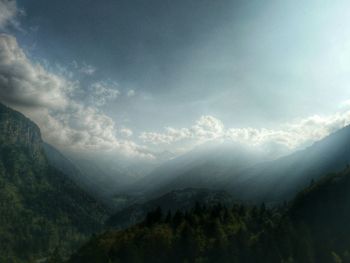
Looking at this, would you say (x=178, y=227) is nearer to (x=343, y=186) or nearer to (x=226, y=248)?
(x=226, y=248)

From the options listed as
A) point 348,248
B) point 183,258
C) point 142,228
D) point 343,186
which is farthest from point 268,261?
point 142,228

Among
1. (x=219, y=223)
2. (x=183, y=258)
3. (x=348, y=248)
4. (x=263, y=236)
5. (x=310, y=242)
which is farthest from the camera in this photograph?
(x=219, y=223)

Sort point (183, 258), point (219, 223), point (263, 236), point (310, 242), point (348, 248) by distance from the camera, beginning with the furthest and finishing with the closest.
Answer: point (219, 223) < point (183, 258) < point (263, 236) < point (310, 242) < point (348, 248)

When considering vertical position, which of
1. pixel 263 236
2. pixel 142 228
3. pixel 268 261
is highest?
pixel 142 228

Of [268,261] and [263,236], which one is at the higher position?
[263,236]

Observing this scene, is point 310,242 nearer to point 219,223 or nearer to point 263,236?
point 263,236

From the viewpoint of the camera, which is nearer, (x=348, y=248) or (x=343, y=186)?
(x=348, y=248)
